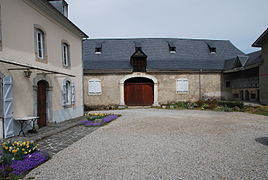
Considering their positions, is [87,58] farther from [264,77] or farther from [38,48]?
[264,77]

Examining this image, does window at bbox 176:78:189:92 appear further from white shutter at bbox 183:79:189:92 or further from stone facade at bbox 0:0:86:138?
stone facade at bbox 0:0:86:138

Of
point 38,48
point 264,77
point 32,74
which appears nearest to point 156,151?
point 32,74

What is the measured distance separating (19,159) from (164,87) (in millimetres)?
14011

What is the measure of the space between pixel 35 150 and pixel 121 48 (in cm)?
1534

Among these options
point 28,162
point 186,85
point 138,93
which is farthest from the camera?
point 138,93

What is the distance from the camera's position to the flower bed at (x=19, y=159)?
10.4ft

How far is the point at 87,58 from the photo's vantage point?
55.9 ft

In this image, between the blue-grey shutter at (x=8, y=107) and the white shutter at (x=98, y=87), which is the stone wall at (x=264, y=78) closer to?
the white shutter at (x=98, y=87)

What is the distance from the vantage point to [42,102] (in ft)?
25.6

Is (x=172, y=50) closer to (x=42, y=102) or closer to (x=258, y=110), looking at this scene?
(x=258, y=110)

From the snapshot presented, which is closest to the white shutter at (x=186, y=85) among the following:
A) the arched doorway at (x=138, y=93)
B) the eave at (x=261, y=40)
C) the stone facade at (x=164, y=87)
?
the stone facade at (x=164, y=87)

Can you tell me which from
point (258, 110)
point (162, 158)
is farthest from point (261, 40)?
point (162, 158)

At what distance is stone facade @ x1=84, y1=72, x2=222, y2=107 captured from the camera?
52.1ft

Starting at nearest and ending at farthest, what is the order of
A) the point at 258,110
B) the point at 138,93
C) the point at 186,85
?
the point at 258,110 → the point at 186,85 → the point at 138,93
